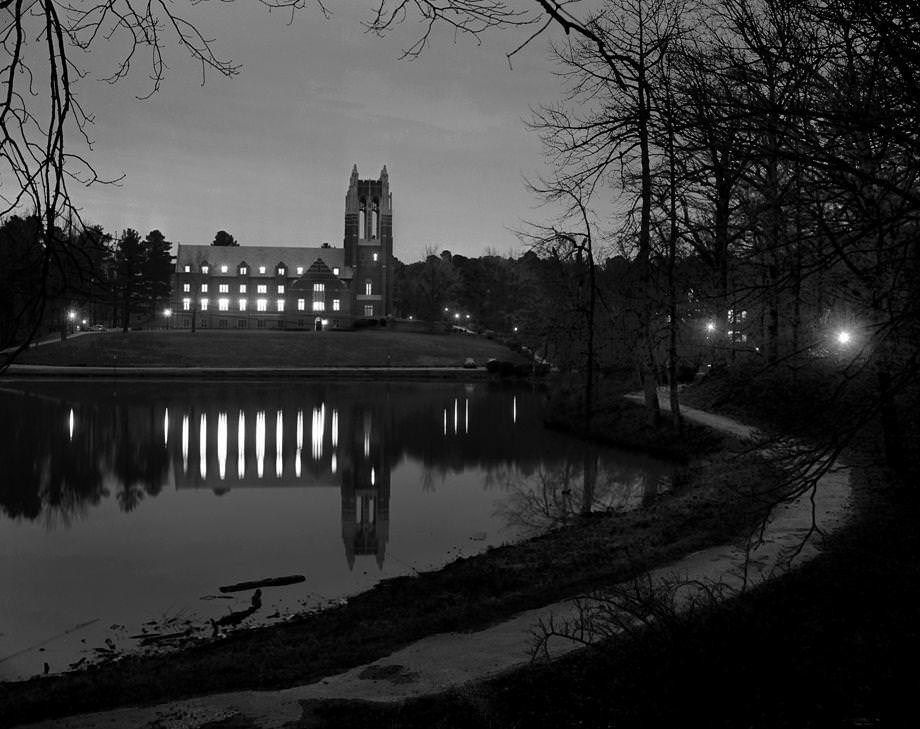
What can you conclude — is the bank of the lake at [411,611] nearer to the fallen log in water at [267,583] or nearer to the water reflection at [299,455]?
the fallen log in water at [267,583]

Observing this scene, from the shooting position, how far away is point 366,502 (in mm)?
17953

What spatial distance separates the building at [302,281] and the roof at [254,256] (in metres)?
0.13

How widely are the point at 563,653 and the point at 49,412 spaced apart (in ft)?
107

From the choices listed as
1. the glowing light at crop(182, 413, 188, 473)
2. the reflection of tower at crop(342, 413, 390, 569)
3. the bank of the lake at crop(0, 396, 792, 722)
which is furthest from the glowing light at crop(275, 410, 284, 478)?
the bank of the lake at crop(0, 396, 792, 722)

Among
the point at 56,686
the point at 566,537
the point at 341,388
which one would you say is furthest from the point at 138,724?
the point at 341,388

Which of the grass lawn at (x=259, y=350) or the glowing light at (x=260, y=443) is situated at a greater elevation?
the grass lawn at (x=259, y=350)

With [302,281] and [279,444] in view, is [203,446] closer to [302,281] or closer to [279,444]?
[279,444]

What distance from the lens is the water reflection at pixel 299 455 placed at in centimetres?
1741

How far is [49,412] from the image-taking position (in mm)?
Result: 33625

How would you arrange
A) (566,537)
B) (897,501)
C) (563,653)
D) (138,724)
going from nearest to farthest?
(138,724)
(563,653)
(897,501)
(566,537)

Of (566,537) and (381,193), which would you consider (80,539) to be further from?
(381,193)

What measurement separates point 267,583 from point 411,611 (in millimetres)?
2992

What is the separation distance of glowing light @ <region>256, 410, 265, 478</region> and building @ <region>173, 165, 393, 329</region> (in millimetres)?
62828

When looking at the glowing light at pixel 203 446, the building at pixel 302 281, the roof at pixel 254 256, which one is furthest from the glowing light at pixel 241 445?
the roof at pixel 254 256
